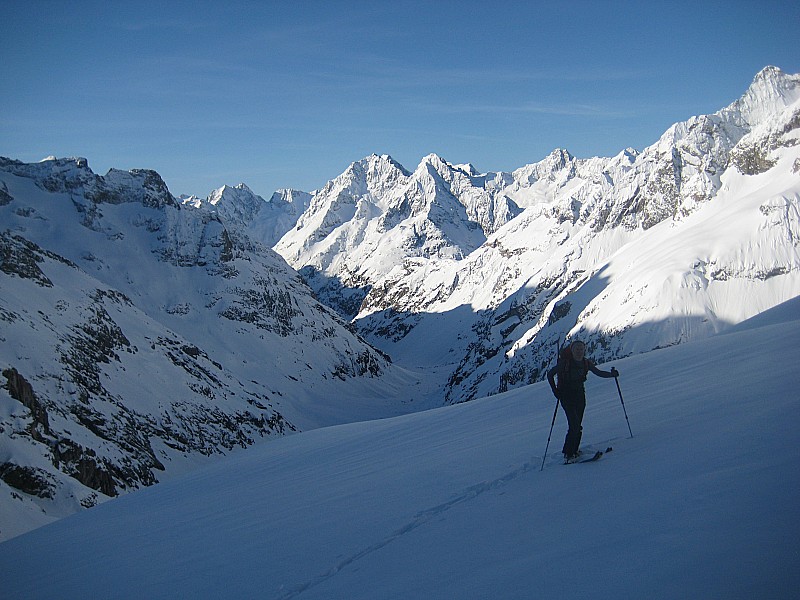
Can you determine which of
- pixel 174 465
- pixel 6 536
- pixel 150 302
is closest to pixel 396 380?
pixel 150 302

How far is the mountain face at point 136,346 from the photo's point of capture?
1401 inches

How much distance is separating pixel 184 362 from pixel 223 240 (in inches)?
2390

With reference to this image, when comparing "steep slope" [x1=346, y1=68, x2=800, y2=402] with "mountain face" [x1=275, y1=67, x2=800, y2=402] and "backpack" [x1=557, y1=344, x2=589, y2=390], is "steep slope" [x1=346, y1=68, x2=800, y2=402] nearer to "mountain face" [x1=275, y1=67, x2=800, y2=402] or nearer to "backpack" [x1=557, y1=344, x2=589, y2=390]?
"mountain face" [x1=275, y1=67, x2=800, y2=402]

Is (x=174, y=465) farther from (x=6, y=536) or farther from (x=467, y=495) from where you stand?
(x=467, y=495)

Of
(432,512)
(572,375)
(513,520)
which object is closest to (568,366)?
(572,375)

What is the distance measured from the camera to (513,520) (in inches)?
270

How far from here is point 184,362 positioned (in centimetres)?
6950

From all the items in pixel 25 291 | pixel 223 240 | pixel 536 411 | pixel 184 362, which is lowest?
pixel 536 411

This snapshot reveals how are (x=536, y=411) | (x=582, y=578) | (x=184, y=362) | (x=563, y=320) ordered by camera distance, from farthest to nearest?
(x=563, y=320), (x=184, y=362), (x=536, y=411), (x=582, y=578)

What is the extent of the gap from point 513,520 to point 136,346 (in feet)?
219

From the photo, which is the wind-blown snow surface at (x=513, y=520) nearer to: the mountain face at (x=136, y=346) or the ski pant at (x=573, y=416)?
the ski pant at (x=573, y=416)

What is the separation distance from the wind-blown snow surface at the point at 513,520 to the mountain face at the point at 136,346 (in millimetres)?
18966

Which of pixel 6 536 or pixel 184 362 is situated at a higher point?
pixel 184 362

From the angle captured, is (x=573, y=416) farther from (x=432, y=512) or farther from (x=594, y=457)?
(x=432, y=512)
